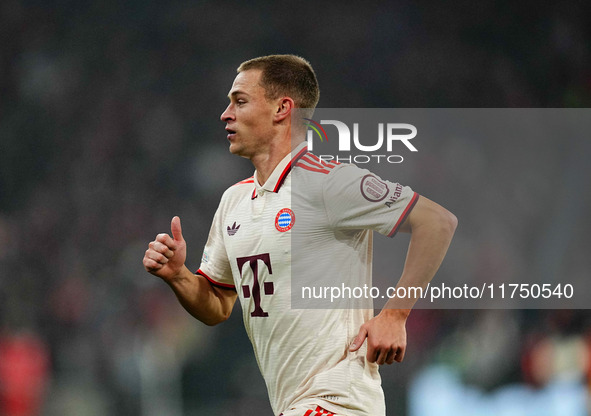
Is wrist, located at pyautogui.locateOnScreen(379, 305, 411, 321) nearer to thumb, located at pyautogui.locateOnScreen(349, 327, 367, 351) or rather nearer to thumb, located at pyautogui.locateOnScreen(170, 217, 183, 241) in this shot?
thumb, located at pyautogui.locateOnScreen(349, 327, 367, 351)

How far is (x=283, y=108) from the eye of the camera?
2.89 meters

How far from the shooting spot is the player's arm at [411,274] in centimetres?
231

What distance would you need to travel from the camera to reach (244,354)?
6406mm

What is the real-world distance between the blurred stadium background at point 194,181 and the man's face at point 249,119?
3701 millimetres

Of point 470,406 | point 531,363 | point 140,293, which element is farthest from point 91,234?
point 531,363

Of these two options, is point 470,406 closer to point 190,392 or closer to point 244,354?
point 244,354

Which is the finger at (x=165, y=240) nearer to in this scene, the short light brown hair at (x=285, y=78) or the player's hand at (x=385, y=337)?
the short light brown hair at (x=285, y=78)

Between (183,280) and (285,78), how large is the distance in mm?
974

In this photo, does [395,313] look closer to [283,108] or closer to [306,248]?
[306,248]

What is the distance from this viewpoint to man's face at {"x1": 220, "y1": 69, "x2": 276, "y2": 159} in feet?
9.32

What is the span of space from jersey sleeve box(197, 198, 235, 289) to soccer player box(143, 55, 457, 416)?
0.18 feet

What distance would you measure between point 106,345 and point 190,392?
91 centimetres

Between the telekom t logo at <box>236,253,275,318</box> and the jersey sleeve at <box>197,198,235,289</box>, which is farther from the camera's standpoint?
the jersey sleeve at <box>197,198,235,289</box>
